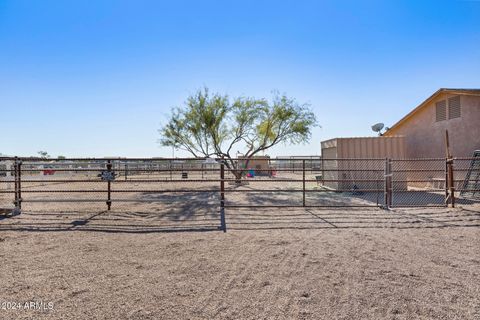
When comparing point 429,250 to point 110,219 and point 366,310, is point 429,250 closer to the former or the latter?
point 366,310

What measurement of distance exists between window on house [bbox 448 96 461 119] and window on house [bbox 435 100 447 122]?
10.7 inches

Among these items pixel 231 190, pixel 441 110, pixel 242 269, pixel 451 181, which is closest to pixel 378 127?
pixel 441 110

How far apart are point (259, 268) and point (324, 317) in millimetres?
1360

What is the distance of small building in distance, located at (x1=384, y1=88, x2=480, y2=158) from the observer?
41.0 ft

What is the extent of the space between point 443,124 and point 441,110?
740mm

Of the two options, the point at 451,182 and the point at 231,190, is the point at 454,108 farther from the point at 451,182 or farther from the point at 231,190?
the point at 231,190

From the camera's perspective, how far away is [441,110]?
1430cm

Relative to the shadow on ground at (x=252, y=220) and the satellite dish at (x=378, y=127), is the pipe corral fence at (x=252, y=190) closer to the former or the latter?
the shadow on ground at (x=252, y=220)

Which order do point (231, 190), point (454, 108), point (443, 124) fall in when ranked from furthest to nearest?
point (443, 124) < point (454, 108) < point (231, 190)

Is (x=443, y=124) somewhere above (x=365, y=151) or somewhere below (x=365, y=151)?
above

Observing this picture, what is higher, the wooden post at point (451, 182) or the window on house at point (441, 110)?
the window on house at point (441, 110)

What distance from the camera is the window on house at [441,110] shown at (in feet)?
46.0

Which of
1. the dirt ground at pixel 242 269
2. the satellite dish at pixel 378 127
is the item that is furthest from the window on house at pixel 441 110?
the dirt ground at pixel 242 269

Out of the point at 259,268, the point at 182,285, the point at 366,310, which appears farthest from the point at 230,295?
the point at 366,310
